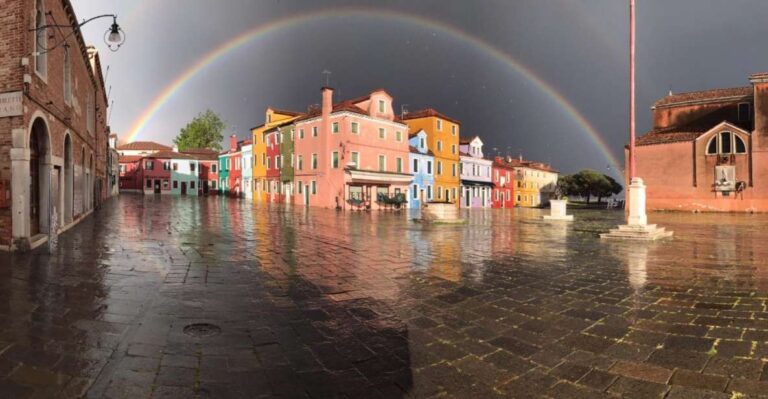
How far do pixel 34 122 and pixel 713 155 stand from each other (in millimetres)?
45474

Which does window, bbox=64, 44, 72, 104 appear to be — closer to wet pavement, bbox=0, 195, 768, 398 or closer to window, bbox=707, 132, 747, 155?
wet pavement, bbox=0, 195, 768, 398

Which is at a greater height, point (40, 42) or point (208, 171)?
point (208, 171)

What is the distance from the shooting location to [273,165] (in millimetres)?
50500

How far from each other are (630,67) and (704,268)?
29.5ft

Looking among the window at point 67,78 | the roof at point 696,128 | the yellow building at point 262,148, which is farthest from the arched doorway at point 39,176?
the roof at point 696,128

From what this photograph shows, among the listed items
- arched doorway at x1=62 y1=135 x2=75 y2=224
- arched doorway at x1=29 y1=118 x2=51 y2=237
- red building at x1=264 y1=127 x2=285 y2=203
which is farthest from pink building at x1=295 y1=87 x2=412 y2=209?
Result: arched doorway at x1=29 y1=118 x2=51 y2=237

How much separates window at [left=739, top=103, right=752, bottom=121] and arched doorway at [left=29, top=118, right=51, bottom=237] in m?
50.7

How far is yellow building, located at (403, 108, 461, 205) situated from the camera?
50594 mm

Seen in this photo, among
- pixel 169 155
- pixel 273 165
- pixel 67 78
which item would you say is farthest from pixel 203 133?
pixel 67 78

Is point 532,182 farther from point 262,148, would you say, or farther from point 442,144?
point 262,148

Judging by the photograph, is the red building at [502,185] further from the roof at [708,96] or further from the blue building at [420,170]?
the roof at [708,96]

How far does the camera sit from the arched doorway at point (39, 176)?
1125cm

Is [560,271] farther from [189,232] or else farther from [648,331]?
[189,232]

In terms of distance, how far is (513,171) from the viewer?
69375mm
